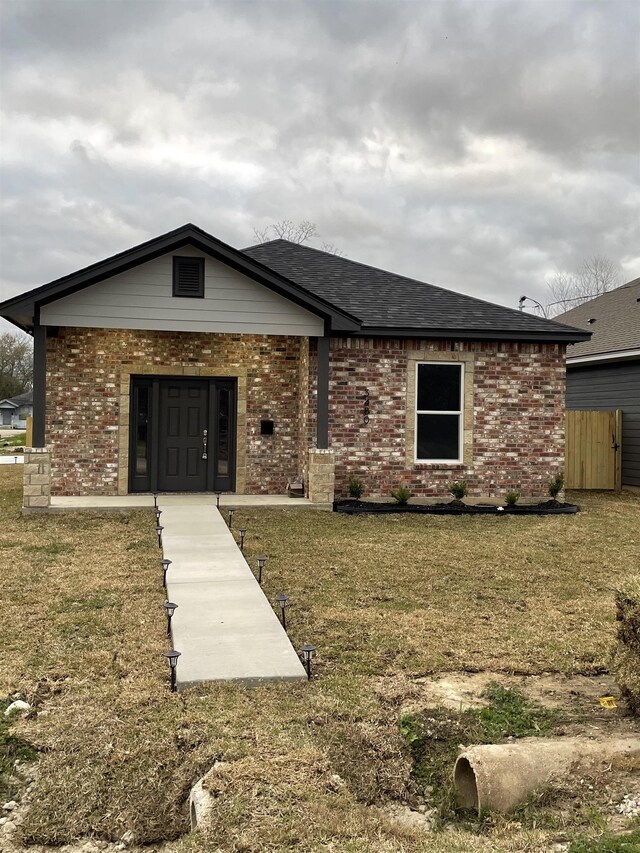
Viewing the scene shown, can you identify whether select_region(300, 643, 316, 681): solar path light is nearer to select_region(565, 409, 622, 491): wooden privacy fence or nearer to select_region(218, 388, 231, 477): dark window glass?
select_region(218, 388, 231, 477): dark window glass

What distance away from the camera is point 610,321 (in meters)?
19.3

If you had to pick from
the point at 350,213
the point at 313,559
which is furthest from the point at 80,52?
the point at 350,213

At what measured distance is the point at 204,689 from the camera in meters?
4.40

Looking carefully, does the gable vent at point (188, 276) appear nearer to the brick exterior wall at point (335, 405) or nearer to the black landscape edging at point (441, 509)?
the brick exterior wall at point (335, 405)

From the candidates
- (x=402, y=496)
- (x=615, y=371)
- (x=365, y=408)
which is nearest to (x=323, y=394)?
(x=365, y=408)

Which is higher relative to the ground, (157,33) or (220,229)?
(220,229)

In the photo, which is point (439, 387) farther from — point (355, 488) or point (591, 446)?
point (591, 446)

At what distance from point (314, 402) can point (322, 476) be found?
1.41 meters

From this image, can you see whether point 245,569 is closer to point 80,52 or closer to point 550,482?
point 550,482

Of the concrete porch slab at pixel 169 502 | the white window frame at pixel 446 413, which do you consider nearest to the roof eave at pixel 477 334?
the white window frame at pixel 446 413

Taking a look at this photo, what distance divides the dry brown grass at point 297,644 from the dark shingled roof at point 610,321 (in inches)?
328

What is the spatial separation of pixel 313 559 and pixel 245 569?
1002 millimetres

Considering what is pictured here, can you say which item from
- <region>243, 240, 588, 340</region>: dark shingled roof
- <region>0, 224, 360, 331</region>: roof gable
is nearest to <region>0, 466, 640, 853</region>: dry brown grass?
<region>0, 224, 360, 331</region>: roof gable

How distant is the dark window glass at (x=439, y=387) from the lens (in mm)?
12898
